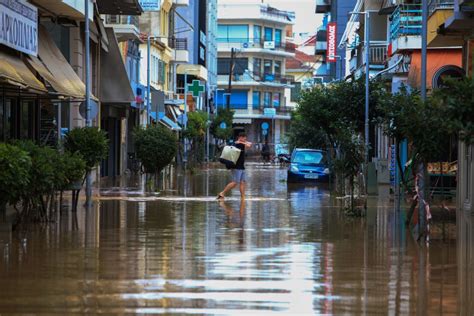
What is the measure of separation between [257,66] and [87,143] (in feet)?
326

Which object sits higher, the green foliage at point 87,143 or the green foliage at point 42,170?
the green foliage at point 87,143

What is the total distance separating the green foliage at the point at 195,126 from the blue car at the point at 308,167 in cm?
2461

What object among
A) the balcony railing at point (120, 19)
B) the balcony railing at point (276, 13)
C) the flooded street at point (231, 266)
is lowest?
the flooded street at point (231, 266)

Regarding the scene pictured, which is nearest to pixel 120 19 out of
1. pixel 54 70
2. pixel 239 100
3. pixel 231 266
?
pixel 54 70

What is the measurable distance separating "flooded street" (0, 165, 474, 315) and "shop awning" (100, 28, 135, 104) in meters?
17.4

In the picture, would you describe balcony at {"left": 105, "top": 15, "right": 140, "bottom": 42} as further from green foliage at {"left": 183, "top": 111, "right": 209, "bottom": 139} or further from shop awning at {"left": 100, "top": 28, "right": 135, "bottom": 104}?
green foliage at {"left": 183, "top": 111, "right": 209, "bottom": 139}

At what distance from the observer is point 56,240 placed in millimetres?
16328

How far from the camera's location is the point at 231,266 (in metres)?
13.4

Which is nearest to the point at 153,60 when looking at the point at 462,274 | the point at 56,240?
the point at 56,240

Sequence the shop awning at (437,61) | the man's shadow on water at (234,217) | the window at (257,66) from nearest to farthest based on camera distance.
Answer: the man's shadow on water at (234,217), the shop awning at (437,61), the window at (257,66)

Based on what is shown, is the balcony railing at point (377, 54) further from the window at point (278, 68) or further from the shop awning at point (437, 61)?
the window at point (278, 68)

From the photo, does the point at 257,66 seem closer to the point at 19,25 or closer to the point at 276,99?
the point at 276,99

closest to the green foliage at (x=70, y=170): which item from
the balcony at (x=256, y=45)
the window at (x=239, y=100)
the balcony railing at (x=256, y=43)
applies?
the window at (x=239, y=100)

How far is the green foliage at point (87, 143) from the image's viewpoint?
23.2 m
